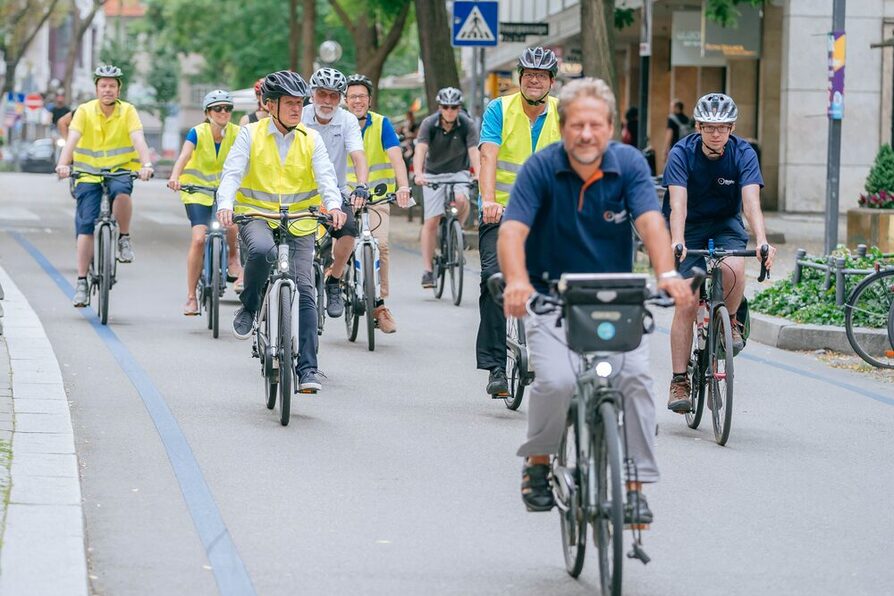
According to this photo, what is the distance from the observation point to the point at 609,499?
5.73 m

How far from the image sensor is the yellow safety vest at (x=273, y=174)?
32.2ft

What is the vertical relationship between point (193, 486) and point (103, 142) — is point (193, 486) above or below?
below

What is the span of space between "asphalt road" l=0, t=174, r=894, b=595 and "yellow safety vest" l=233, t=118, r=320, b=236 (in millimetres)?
1095

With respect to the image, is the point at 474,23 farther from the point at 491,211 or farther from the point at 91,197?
the point at 491,211

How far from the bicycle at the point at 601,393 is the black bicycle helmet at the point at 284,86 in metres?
3.91

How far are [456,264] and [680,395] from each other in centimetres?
659

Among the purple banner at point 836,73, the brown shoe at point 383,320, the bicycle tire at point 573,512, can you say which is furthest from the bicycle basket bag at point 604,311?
the purple banner at point 836,73

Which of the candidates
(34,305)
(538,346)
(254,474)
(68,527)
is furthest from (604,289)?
(34,305)

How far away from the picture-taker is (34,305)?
1484cm

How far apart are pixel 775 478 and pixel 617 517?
2924mm

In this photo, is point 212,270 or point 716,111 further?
point 212,270

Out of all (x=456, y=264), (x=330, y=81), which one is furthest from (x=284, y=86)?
(x=456, y=264)

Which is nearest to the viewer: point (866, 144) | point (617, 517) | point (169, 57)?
point (617, 517)

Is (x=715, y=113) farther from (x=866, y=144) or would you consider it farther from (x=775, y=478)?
(x=866, y=144)
